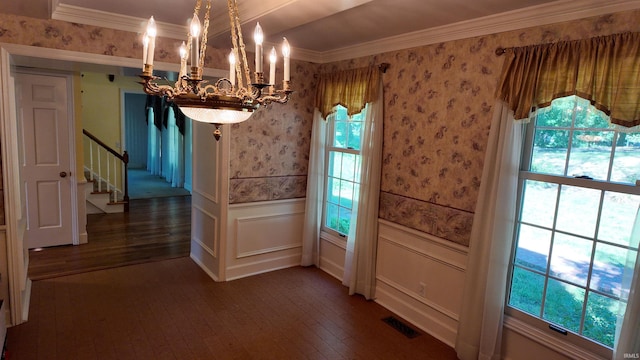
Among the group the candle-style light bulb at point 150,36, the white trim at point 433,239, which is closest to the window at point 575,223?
the white trim at point 433,239

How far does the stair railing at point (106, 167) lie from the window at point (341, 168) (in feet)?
14.0

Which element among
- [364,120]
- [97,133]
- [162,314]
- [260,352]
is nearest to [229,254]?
[162,314]

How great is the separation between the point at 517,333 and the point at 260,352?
72.2 inches

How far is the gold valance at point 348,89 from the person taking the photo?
3.47m

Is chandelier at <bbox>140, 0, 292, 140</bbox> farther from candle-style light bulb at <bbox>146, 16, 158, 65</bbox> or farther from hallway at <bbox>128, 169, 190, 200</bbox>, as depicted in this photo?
hallway at <bbox>128, 169, 190, 200</bbox>

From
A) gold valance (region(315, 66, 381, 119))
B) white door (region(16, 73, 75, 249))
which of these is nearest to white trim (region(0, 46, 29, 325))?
white door (region(16, 73, 75, 249))

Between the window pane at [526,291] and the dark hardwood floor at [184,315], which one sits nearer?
the window pane at [526,291]

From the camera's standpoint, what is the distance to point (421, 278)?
10.6 feet

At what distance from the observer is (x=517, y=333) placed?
257 cm

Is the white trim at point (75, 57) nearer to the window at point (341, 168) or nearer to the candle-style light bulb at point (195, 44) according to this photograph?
the window at point (341, 168)

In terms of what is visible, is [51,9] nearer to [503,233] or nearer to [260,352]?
[260,352]

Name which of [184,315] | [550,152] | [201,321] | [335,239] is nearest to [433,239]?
[550,152]

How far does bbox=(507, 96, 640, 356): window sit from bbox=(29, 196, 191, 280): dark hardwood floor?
382 centimetres

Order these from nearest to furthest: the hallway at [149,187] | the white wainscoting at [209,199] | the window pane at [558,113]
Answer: the window pane at [558,113] < the white wainscoting at [209,199] < the hallway at [149,187]
